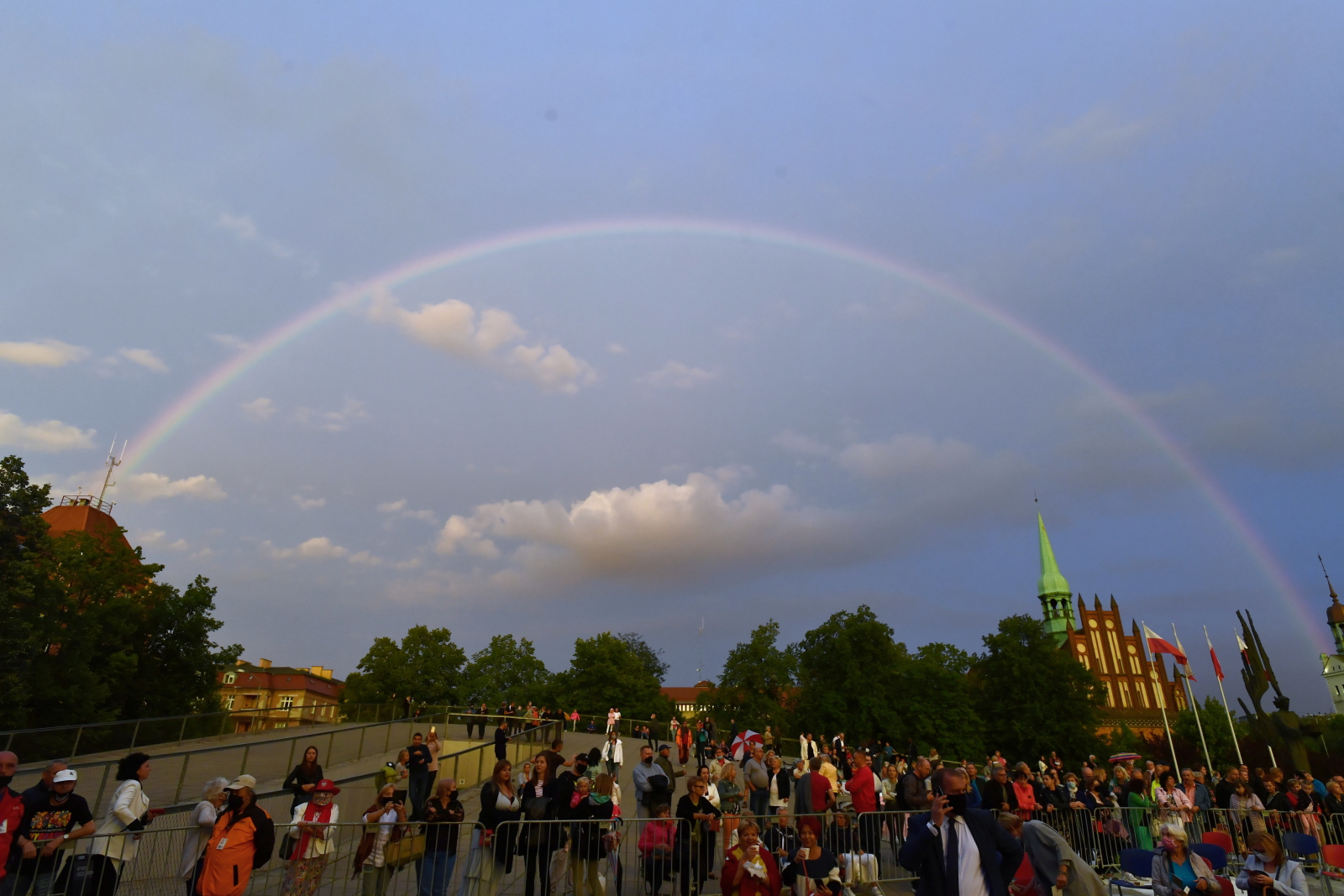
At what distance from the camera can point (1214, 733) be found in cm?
7362

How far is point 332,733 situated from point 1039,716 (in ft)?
150

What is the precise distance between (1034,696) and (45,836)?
180 ft

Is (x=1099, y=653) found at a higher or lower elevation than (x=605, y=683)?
higher

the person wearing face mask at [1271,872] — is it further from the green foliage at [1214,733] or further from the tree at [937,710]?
the green foliage at [1214,733]

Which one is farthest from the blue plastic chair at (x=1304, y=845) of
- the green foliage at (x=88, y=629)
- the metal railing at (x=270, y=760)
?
the green foliage at (x=88, y=629)

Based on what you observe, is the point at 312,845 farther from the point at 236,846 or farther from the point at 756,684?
the point at 756,684

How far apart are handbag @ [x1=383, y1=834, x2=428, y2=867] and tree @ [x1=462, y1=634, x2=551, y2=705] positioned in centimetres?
6822

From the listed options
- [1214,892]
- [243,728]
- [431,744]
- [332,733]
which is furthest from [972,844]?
[243,728]

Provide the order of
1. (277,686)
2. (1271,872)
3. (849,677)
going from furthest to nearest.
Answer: (277,686) < (849,677) < (1271,872)

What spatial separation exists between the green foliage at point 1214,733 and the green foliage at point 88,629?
7394 cm

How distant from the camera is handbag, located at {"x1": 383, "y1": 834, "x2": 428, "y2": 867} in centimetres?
847

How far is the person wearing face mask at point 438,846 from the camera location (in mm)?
8062

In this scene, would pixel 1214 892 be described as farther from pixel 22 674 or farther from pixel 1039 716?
pixel 1039 716

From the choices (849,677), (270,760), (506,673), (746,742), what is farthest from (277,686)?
(746,742)
